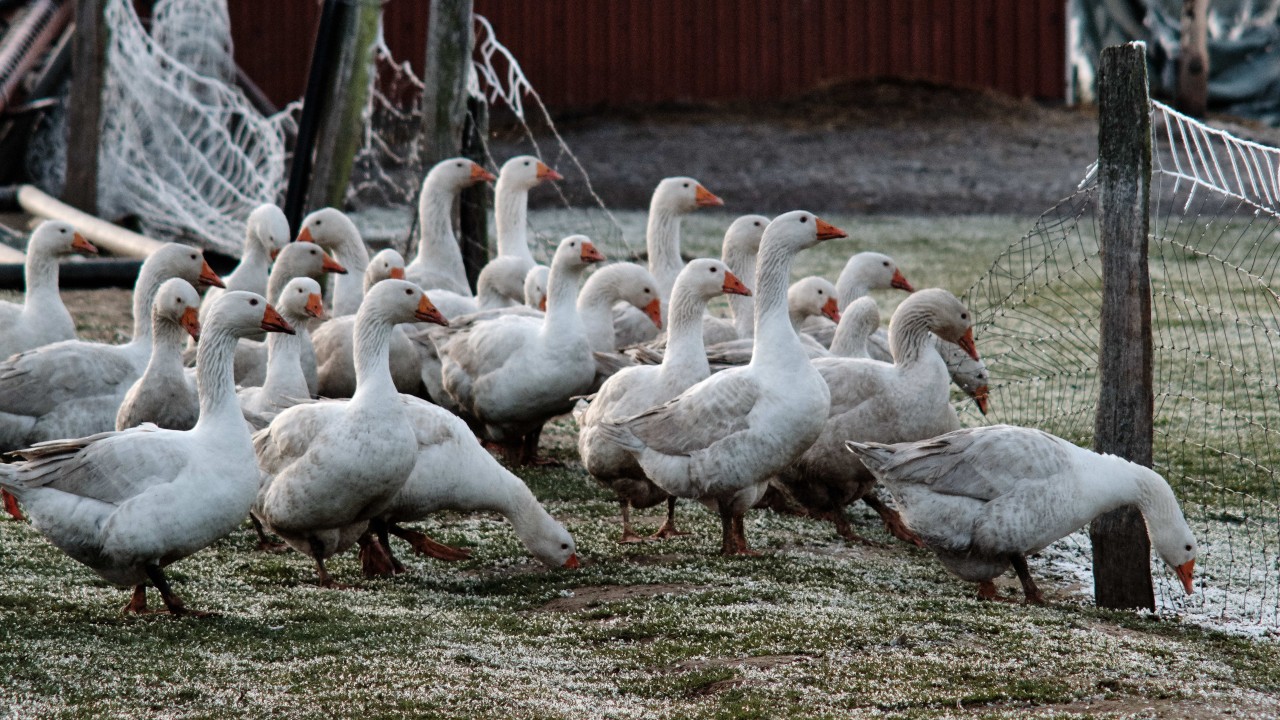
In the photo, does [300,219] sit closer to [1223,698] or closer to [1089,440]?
[1089,440]

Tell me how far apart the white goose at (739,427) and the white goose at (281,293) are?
194 cm

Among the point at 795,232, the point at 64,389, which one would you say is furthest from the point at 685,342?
the point at 64,389

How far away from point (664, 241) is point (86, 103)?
6.69m

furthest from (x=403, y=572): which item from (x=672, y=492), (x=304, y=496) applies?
(x=672, y=492)

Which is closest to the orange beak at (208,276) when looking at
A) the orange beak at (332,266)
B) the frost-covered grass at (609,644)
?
→ the orange beak at (332,266)

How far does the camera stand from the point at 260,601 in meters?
5.16

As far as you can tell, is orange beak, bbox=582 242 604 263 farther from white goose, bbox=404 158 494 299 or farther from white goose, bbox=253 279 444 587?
white goose, bbox=404 158 494 299

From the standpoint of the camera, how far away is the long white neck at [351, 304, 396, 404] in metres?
5.49

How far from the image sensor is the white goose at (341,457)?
531cm

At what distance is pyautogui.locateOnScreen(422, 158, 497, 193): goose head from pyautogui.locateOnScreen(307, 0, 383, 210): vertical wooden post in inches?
31.8

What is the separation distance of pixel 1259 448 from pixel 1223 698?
3663 millimetres

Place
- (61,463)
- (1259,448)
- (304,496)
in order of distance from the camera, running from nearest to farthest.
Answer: (61,463) < (304,496) < (1259,448)

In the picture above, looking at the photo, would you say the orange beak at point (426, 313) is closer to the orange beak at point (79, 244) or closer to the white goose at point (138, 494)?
the white goose at point (138, 494)

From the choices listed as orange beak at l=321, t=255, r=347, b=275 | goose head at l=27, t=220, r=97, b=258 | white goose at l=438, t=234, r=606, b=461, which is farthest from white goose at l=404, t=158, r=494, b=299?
goose head at l=27, t=220, r=97, b=258
